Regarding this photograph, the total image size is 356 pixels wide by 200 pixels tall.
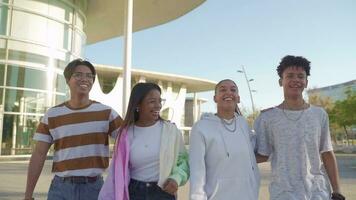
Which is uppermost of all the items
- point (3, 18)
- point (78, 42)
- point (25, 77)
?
point (3, 18)

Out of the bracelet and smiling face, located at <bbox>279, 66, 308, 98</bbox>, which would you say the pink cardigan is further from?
the bracelet

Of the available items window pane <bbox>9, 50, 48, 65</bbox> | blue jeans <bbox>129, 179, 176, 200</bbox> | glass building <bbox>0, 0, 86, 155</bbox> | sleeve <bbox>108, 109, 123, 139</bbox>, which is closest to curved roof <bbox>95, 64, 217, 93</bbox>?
glass building <bbox>0, 0, 86, 155</bbox>

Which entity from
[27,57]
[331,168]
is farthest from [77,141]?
[27,57]

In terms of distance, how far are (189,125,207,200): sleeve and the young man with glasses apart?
0.63 meters

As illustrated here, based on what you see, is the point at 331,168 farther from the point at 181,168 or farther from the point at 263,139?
the point at 181,168

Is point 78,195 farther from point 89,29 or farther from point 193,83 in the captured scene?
point 193,83

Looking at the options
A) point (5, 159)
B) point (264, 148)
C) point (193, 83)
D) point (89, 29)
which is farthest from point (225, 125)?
point (193, 83)

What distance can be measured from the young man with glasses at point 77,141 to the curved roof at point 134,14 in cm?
2094

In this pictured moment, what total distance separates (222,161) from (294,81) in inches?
32.2

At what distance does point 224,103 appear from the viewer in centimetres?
284

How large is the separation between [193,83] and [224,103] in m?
53.0

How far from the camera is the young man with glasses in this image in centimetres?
285

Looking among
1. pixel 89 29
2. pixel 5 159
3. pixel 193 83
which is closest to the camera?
pixel 5 159

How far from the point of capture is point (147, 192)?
2.71 m
